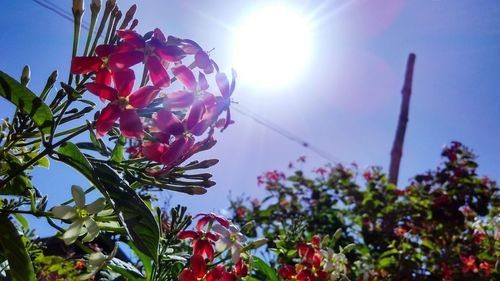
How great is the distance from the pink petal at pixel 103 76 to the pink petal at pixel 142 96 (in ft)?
0.17

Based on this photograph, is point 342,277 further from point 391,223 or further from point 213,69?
point 391,223

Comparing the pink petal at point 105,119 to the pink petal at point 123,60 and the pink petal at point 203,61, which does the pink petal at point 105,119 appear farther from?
the pink petal at point 203,61

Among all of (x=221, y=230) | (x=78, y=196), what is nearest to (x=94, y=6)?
(x=78, y=196)

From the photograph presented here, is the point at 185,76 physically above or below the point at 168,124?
above

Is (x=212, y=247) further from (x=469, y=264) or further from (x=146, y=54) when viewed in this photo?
(x=469, y=264)

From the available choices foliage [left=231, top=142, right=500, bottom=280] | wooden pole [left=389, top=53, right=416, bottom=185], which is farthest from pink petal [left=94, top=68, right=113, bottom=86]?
wooden pole [left=389, top=53, right=416, bottom=185]

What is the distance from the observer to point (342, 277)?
1.71m

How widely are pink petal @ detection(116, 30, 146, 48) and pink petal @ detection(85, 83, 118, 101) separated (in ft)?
0.29

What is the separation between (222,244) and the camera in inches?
43.1

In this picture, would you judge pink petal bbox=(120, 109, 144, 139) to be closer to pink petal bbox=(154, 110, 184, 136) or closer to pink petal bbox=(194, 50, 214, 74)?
pink petal bbox=(154, 110, 184, 136)

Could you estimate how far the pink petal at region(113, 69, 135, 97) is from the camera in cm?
71

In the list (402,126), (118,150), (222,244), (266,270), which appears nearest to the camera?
(118,150)

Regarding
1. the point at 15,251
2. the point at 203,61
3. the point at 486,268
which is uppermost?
the point at 486,268

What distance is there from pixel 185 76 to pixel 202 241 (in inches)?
20.0
